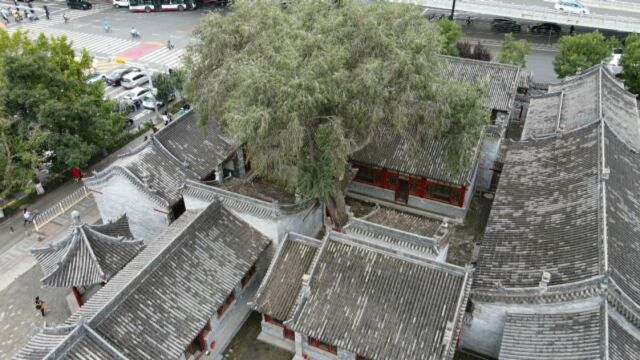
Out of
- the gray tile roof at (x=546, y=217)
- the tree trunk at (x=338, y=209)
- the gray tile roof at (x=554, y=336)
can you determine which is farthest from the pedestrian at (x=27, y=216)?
the gray tile roof at (x=554, y=336)

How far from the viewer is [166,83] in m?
→ 54.5

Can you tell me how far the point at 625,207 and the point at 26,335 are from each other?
3591cm

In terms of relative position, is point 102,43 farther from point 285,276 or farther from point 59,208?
point 285,276

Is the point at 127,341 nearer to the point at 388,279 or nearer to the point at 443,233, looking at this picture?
the point at 388,279

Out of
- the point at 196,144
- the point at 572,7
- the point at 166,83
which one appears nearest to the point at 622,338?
the point at 196,144

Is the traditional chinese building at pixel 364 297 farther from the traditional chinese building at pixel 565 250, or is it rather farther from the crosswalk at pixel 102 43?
the crosswalk at pixel 102 43

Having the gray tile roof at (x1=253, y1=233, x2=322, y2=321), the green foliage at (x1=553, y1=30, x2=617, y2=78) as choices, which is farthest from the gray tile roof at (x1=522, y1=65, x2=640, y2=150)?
the gray tile roof at (x1=253, y1=233, x2=322, y2=321)

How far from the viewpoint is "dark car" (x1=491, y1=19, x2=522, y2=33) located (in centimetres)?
7475

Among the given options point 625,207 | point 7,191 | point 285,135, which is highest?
point 285,135

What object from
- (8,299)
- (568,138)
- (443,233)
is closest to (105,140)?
(8,299)

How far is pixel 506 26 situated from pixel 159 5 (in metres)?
56.8

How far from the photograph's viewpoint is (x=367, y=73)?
26.0 m

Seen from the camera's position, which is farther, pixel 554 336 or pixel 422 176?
pixel 422 176

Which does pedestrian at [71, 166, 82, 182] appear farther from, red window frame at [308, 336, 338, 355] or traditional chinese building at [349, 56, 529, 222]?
red window frame at [308, 336, 338, 355]
